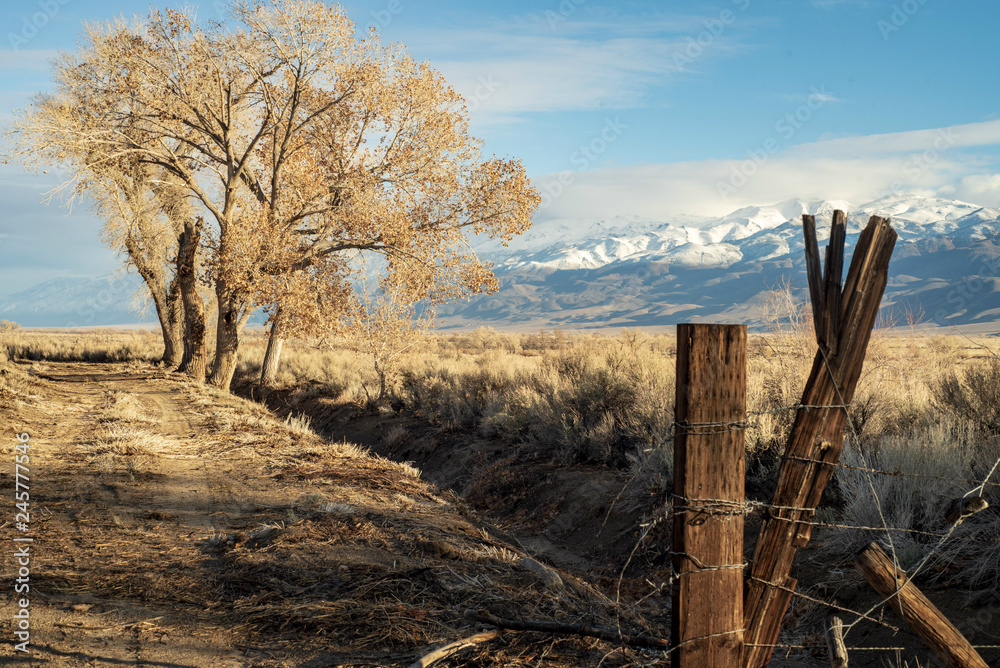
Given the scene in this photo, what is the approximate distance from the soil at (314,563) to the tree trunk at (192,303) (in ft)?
33.0

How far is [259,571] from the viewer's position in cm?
492

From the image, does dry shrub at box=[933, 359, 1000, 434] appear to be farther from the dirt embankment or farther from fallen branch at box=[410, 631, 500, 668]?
fallen branch at box=[410, 631, 500, 668]

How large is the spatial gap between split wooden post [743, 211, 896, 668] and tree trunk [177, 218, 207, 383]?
20523 millimetres

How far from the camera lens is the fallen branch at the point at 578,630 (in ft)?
11.2

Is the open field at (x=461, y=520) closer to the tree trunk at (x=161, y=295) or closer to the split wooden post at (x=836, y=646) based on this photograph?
the split wooden post at (x=836, y=646)

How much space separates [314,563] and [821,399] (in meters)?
4.01

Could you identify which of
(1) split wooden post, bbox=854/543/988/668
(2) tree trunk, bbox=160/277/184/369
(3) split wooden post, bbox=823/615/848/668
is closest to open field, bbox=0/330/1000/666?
(1) split wooden post, bbox=854/543/988/668

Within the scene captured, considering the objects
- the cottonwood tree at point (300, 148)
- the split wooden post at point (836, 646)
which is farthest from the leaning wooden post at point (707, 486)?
the cottonwood tree at point (300, 148)

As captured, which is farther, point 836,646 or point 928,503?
point 928,503

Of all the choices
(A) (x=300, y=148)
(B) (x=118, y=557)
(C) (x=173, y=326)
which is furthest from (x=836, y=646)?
(C) (x=173, y=326)

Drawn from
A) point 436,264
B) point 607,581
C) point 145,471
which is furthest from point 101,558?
point 436,264

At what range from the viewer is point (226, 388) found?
65.5 feet

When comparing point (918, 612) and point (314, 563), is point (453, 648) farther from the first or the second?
point (918, 612)

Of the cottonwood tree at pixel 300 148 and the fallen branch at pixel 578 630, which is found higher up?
the cottonwood tree at pixel 300 148
